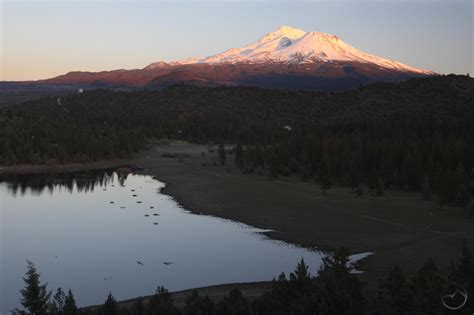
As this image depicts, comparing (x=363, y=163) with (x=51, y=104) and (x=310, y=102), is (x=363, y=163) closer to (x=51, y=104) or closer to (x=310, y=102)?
(x=310, y=102)

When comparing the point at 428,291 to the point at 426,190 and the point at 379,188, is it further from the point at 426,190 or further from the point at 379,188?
the point at 379,188

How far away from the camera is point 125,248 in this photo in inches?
1304

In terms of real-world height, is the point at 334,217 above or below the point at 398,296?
below

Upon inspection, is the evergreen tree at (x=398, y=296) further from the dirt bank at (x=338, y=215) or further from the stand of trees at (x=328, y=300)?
the dirt bank at (x=338, y=215)

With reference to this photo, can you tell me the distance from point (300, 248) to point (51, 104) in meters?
132

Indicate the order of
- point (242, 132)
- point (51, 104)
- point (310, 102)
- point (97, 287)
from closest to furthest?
point (97, 287)
point (242, 132)
point (310, 102)
point (51, 104)

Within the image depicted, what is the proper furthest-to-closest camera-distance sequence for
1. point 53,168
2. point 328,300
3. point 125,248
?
point 53,168
point 125,248
point 328,300

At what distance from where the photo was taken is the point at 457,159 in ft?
178

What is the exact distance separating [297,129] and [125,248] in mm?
63927

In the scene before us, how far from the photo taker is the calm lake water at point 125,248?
88.2 feet

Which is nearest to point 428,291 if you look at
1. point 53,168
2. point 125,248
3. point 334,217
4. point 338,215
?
point 125,248

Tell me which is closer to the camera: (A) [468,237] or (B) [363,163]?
(A) [468,237]

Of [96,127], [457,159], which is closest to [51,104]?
[96,127]

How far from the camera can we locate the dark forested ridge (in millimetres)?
56656
